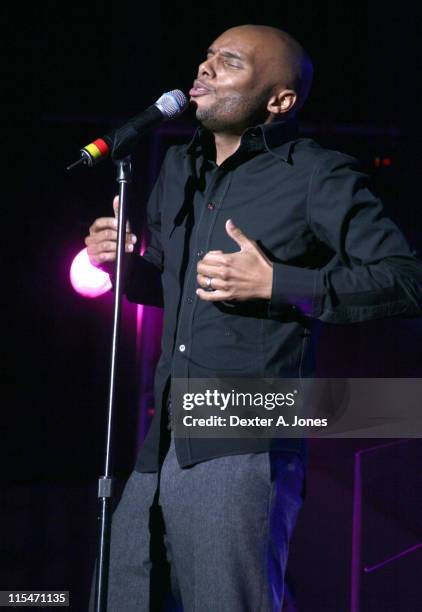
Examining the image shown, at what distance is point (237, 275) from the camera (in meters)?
1.42

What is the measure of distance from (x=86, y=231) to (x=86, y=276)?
153 inches

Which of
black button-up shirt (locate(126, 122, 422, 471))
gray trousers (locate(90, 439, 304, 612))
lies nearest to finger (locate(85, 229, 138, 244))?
black button-up shirt (locate(126, 122, 422, 471))

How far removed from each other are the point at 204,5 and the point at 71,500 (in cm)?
353

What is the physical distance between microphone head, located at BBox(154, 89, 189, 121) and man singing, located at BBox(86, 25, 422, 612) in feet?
0.69

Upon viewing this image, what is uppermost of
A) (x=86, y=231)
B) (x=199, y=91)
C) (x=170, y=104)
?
(x=86, y=231)

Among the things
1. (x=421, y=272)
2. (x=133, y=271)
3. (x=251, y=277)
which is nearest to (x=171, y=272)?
(x=133, y=271)

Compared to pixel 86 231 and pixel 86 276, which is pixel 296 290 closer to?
pixel 86 276

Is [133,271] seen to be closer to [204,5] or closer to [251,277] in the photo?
[251,277]

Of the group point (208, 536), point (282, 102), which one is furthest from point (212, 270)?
point (282, 102)

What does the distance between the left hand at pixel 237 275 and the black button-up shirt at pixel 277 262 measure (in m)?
0.03

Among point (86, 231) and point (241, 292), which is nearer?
point (241, 292)

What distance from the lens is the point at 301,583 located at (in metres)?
3.35

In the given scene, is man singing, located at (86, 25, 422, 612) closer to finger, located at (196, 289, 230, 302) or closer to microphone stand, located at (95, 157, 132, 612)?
finger, located at (196, 289, 230, 302)

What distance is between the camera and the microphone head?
61.3 inches
